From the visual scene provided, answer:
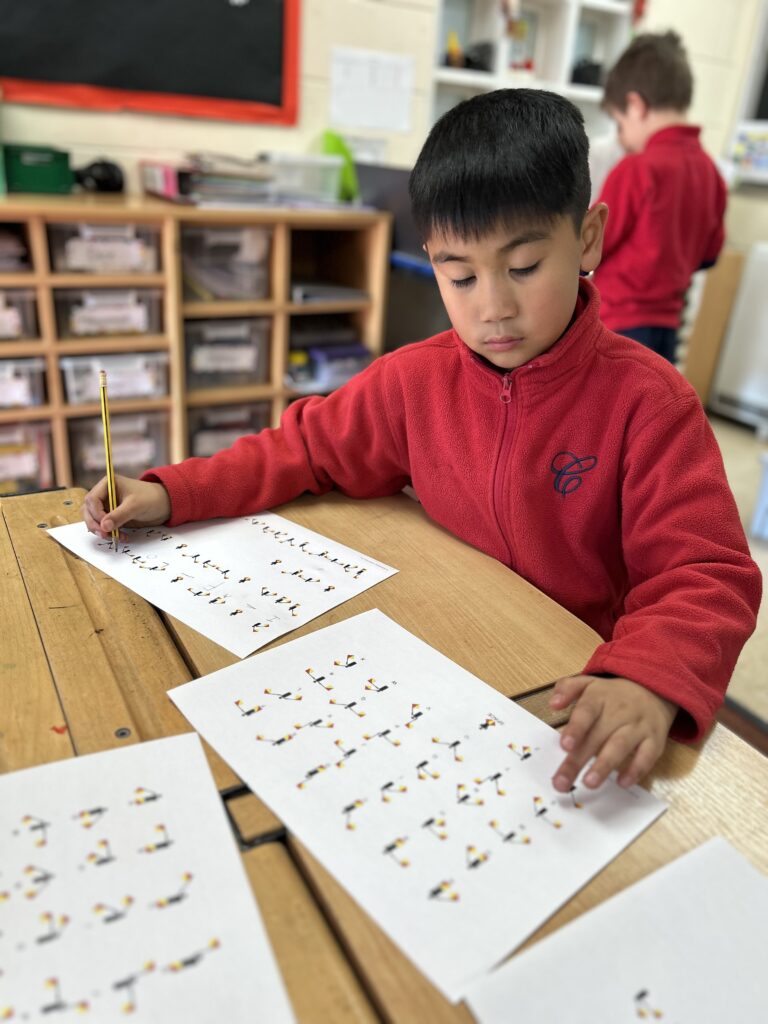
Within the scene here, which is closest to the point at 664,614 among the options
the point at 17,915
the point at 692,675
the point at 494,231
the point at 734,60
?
the point at 692,675

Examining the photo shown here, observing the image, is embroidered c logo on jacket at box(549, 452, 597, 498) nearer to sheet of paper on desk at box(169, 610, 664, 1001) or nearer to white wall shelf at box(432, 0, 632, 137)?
sheet of paper on desk at box(169, 610, 664, 1001)

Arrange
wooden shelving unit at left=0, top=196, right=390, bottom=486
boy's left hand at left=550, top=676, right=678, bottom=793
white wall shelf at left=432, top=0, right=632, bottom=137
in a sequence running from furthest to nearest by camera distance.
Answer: white wall shelf at left=432, top=0, right=632, bottom=137 < wooden shelving unit at left=0, top=196, right=390, bottom=486 < boy's left hand at left=550, top=676, right=678, bottom=793

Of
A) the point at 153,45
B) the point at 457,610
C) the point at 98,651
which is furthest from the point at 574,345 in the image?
the point at 153,45

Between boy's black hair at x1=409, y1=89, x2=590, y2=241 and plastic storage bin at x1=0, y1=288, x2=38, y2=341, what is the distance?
1475 mm

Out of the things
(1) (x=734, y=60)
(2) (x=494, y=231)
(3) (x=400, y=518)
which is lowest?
(3) (x=400, y=518)

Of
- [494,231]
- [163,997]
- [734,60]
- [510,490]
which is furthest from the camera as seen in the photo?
[734,60]

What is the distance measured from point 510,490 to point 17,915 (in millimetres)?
599

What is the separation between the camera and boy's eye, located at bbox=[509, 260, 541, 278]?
71cm

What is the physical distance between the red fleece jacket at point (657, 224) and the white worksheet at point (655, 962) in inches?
66.1

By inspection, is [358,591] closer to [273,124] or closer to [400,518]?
[400,518]

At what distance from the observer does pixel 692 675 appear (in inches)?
22.4

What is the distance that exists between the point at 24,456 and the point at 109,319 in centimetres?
42

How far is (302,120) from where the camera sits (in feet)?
8.10

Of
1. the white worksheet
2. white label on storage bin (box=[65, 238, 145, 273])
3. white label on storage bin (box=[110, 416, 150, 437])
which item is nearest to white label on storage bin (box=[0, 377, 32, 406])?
white label on storage bin (box=[110, 416, 150, 437])
